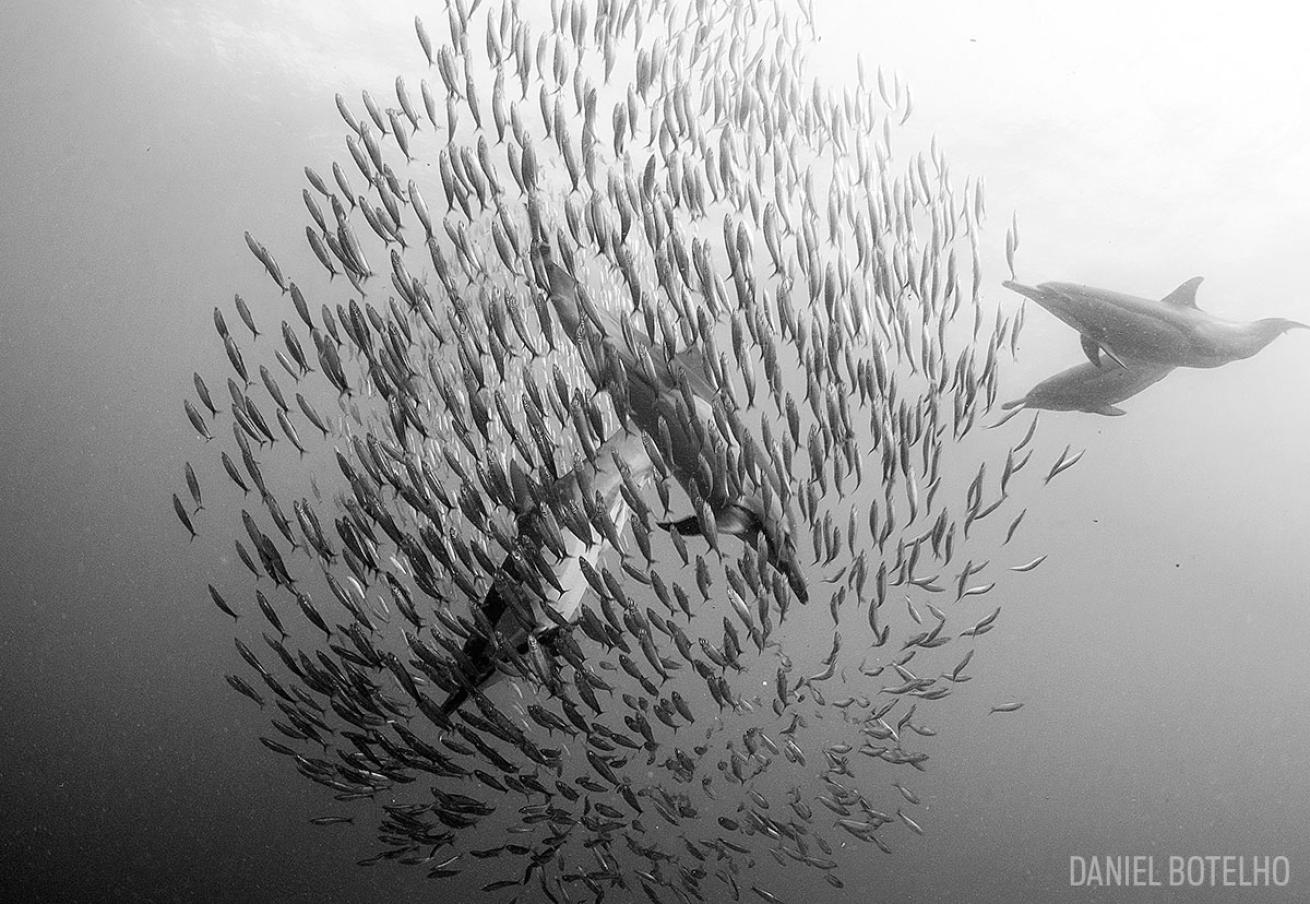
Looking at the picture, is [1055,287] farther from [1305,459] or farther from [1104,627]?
[1104,627]

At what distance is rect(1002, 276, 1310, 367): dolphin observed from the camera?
198 inches

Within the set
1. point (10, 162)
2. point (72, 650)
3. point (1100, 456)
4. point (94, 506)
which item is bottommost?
point (72, 650)

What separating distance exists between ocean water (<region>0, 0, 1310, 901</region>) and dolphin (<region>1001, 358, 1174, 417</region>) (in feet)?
24.9

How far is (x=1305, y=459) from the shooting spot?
28062mm

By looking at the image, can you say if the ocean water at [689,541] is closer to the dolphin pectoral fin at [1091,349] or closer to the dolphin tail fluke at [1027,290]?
the dolphin pectoral fin at [1091,349]

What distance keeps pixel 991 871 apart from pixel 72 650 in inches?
1879

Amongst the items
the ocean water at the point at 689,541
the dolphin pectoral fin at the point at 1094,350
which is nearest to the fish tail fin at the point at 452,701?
the dolphin pectoral fin at the point at 1094,350

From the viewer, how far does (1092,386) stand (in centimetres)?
598

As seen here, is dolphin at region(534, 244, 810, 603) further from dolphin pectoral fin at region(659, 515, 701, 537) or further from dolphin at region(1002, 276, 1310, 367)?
dolphin at region(1002, 276, 1310, 367)

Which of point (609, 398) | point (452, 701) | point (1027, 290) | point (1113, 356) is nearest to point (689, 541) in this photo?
point (609, 398)

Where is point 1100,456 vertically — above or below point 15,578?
above

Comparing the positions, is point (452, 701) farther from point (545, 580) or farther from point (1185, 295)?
point (1185, 295)

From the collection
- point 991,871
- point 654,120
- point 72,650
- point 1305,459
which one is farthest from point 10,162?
point 991,871

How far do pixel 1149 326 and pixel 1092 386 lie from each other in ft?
3.12
